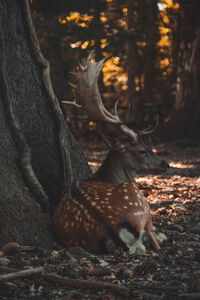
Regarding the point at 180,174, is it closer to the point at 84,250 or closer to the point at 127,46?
the point at 84,250

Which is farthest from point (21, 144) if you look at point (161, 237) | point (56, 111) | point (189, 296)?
point (189, 296)

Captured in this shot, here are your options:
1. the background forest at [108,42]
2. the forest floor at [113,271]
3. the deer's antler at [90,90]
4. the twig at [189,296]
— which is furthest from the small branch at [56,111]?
the background forest at [108,42]

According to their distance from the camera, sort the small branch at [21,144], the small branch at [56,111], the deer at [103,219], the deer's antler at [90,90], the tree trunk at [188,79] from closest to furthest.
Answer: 1. the deer at [103,219]
2. the small branch at [21,144]
3. the small branch at [56,111]
4. the deer's antler at [90,90]
5. the tree trunk at [188,79]

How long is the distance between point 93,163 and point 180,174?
228 cm

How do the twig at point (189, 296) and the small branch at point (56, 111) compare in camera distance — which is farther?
the small branch at point (56, 111)

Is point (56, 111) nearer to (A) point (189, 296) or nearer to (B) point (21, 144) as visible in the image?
(B) point (21, 144)

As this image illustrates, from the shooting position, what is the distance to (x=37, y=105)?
Result: 521cm

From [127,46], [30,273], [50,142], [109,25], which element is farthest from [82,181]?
[127,46]

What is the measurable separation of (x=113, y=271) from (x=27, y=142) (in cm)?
160

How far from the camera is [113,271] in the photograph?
3.90 metres

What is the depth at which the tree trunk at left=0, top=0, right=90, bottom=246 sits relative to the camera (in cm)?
451

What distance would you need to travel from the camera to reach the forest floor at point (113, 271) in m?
3.45

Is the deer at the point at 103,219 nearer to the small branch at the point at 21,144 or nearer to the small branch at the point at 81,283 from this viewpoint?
the small branch at the point at 21,144

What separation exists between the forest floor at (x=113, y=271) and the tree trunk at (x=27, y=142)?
0.98 ft
